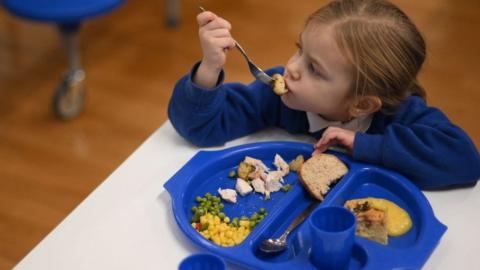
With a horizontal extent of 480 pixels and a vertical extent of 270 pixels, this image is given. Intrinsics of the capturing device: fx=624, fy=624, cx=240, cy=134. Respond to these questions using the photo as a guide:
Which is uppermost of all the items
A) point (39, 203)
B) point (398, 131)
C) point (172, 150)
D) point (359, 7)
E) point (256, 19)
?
point (359, 7)

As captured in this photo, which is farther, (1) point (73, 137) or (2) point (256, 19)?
(2) point (256, 19)

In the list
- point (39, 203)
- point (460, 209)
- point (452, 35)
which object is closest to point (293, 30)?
point (452, 35)

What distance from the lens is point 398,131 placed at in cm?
104

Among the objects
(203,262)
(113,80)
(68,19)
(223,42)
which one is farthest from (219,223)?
(113,80)

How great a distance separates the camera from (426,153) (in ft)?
3.32

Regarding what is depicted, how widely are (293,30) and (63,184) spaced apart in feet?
3.99

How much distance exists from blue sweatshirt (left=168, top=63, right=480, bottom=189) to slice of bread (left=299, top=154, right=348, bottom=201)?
39 millimetres

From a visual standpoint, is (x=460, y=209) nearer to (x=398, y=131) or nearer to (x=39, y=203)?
(x=398, y=131)

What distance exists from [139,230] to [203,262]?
0.21 meters

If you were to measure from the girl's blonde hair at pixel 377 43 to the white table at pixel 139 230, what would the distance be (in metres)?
0.20

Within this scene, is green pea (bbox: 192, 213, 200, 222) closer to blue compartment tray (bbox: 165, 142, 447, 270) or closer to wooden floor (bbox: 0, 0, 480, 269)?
blue compartment tray (bbox: 165, 142, 447, 270)

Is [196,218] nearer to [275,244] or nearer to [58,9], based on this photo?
[275,244]

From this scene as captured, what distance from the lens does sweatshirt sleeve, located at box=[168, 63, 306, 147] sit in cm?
110

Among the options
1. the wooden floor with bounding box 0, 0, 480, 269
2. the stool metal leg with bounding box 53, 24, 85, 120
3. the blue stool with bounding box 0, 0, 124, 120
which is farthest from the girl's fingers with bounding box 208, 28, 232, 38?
the stool metal leg with bounding box 53, 24, 85, 120
